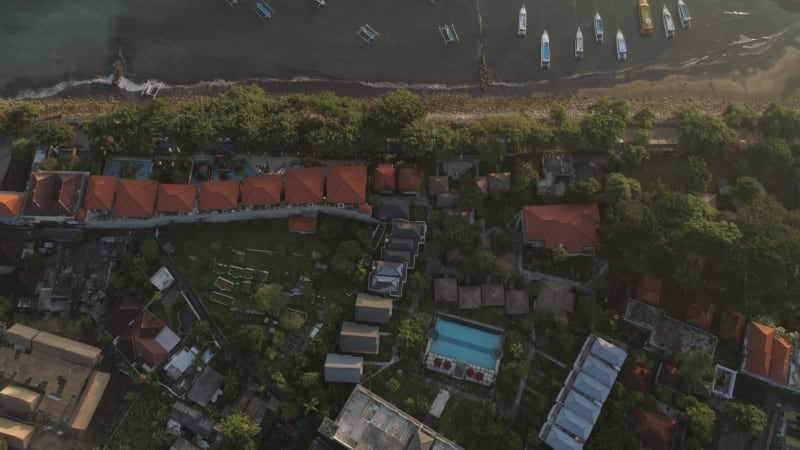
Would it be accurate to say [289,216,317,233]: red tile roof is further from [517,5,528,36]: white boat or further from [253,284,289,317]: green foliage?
[517,5,528,36]: white boat

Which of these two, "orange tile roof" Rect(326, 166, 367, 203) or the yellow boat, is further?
the yellow boat

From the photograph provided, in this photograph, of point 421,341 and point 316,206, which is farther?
point 316,206

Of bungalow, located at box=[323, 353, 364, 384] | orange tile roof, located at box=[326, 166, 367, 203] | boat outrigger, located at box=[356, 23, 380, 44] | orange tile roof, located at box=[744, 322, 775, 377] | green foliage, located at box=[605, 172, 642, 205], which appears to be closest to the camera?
bungalow, located at box=[323, 353, 364, 384]

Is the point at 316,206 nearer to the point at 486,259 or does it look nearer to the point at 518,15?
the point at 486,259

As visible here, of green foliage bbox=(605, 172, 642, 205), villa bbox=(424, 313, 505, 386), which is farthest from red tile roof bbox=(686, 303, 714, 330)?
villa bbox=(424, 313, 505, 386)

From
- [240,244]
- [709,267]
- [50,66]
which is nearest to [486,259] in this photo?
[709,267]

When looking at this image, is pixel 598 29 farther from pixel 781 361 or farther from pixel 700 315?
pixel 781 361

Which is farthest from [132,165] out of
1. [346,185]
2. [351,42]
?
[351,42]
